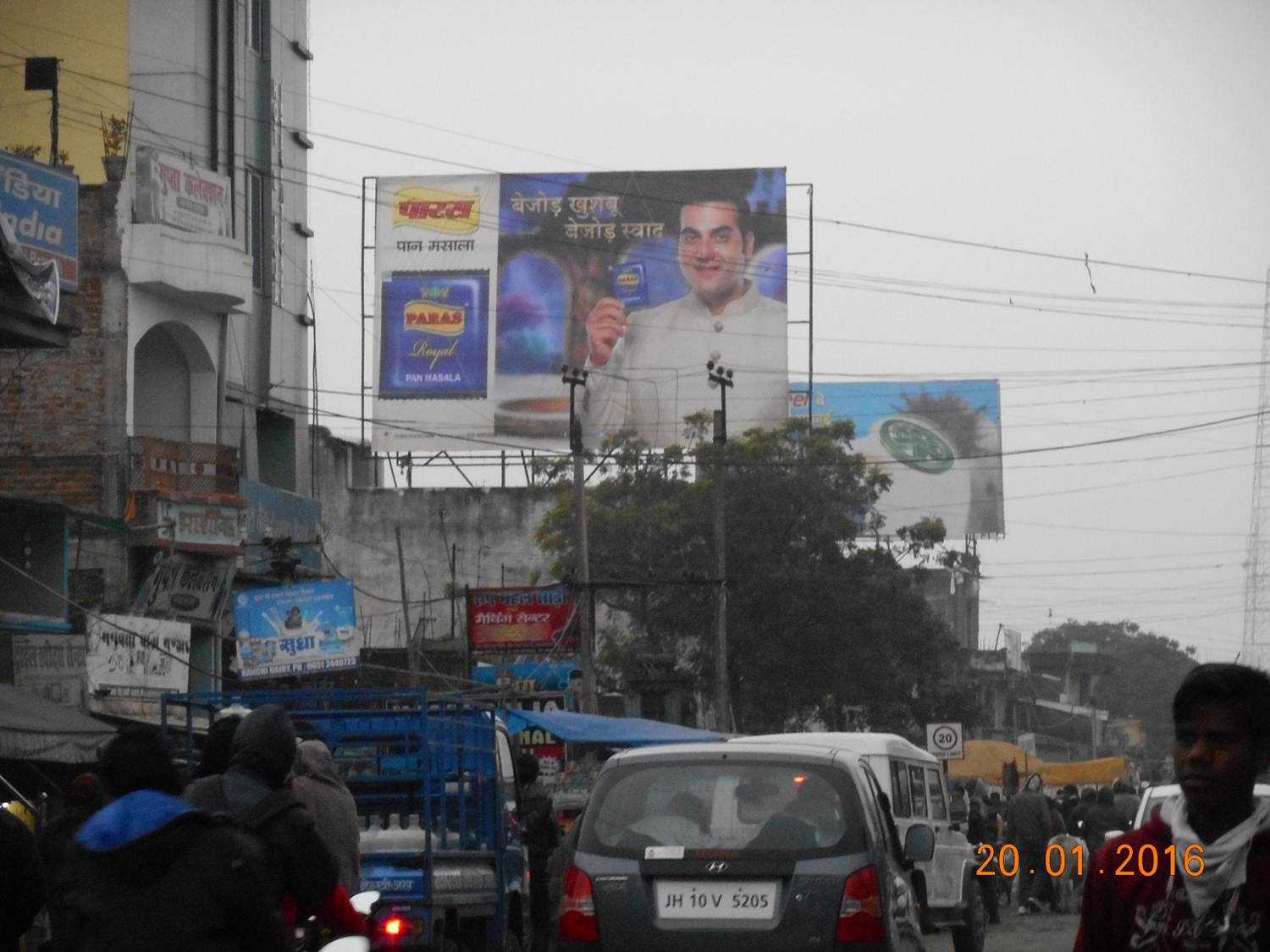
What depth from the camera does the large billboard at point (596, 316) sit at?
4853 cm

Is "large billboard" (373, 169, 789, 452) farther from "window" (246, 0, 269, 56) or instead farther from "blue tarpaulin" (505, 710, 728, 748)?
"blue tarpaulin" (505, 710, 728, 748)

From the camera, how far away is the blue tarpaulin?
23094 mm

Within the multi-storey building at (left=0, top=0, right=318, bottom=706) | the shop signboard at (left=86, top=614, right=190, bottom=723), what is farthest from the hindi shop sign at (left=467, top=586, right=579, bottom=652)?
the shop signboard at (left=86, top=614, right=190, bottom=723)

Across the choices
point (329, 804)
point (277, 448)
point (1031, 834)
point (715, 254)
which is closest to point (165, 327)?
point (277, 448)

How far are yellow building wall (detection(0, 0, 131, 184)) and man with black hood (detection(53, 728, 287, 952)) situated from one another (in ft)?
91.7

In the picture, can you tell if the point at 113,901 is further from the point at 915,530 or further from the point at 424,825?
the point at 915,530

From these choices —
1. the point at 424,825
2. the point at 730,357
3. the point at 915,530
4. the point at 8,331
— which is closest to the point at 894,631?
the point at 915,530

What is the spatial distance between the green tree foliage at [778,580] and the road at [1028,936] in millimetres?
15758

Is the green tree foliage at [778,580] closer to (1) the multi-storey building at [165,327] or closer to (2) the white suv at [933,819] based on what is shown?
(1) the multi-storey building at [165,327]

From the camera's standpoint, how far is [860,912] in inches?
309

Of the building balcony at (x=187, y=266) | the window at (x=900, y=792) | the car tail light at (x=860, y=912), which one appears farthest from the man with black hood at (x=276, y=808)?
the building balcony at (x=187, y=266)

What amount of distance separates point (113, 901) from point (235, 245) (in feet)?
84.9

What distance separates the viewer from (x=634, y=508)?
1631 inches

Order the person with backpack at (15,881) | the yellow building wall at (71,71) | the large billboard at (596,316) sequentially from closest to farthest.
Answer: the person with backpack at (15,881) → the yellow building wall at (71,71) → the large billboard at (596,316)
